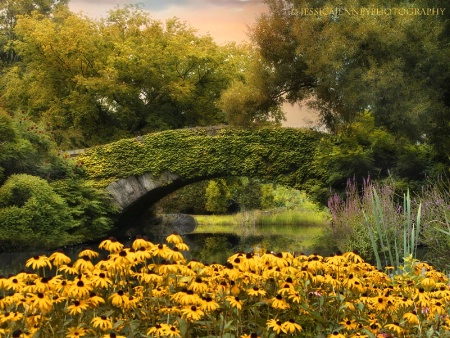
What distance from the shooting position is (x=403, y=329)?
303cm

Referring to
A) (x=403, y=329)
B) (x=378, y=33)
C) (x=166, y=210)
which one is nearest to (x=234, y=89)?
(x=378, y=33)

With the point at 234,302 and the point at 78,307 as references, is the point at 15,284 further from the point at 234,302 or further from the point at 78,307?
the point at 234,302

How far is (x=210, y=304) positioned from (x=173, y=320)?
34 centimetres

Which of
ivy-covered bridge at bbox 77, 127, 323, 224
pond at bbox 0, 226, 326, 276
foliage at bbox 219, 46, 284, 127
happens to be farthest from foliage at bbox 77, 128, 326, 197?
pond at bbox 0, 226, 326, 276

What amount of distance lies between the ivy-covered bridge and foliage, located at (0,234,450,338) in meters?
11.6

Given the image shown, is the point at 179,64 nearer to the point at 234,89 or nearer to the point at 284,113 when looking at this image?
the point at 284,113

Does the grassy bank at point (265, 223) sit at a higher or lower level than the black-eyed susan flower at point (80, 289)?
lower

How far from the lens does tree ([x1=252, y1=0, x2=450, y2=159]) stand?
12945 millimetres

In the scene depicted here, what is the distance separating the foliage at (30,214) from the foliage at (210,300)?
9.65 metres

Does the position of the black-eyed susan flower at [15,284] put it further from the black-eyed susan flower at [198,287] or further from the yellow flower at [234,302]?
the yellow flower at [234,302]

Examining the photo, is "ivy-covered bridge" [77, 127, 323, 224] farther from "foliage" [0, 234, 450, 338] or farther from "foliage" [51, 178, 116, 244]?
"foliage" [0, 234, 450, 338]

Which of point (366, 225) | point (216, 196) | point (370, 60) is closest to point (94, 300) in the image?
point (366, 225)

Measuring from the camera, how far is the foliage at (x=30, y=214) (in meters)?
12.3

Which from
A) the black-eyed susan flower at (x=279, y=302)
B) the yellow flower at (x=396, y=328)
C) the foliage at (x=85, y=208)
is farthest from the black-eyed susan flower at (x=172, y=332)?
the foliage at (x=85, y=208)
